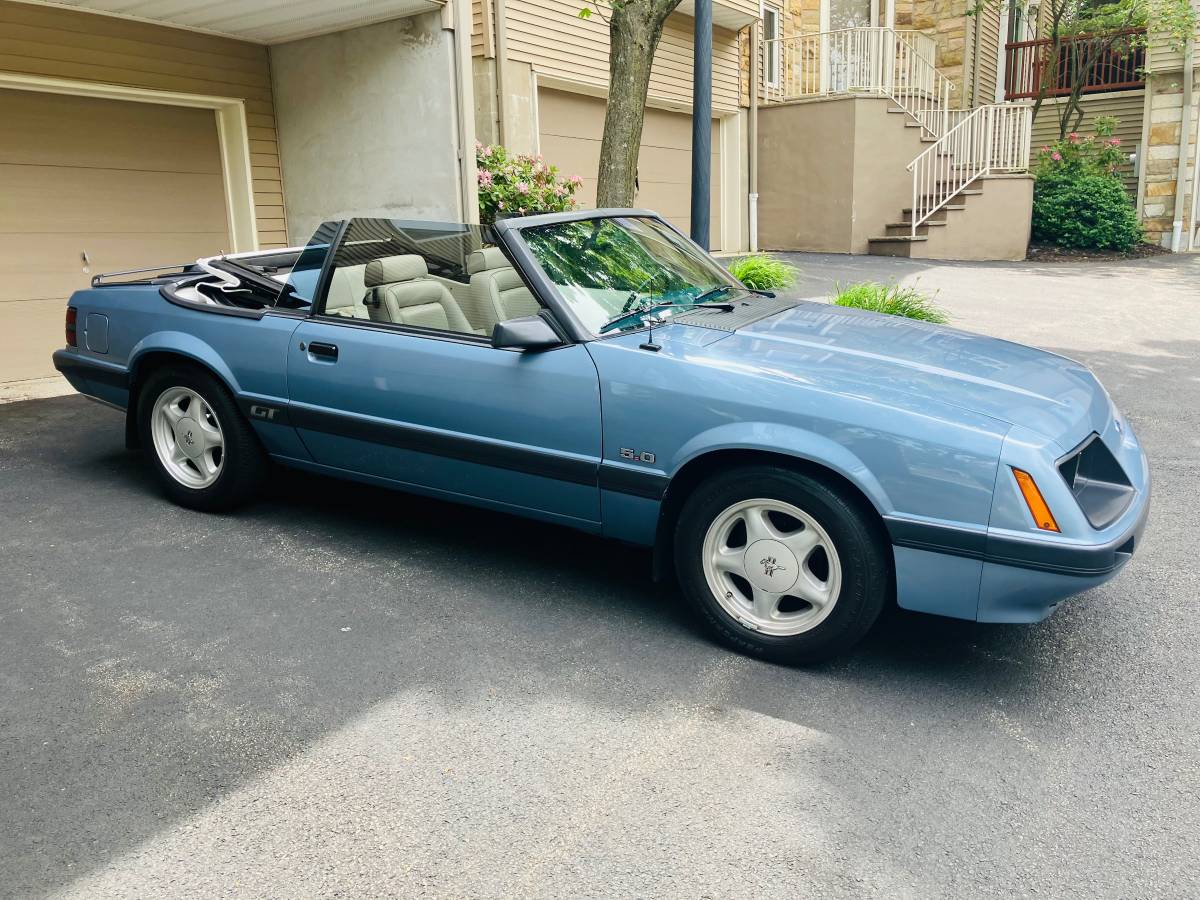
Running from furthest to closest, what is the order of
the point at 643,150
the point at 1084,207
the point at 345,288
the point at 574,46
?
the point at 1084,207
the point at 643,150
the point at 574,46
the point at 345,288

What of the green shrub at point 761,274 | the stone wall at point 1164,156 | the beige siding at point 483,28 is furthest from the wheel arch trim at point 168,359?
the stone wall at point 1164,156

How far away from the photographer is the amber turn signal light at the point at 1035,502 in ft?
9.90

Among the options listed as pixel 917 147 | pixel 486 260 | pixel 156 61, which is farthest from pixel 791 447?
pixel 917 147

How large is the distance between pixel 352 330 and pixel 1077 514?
9.72ft

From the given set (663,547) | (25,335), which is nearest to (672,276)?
(663,547)

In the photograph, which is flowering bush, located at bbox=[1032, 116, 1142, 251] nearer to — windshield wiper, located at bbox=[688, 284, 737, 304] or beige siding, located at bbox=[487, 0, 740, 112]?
beige siding, located at bbox=[487, 0, 740, 112]

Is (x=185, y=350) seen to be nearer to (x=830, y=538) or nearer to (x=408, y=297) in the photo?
(x=408, y=297)

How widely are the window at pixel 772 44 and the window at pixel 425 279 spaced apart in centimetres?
1510

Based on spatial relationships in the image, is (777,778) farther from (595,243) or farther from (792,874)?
(595,243)

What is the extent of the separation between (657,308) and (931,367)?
3.60 ft

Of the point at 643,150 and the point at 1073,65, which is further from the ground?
the point at 1073,65

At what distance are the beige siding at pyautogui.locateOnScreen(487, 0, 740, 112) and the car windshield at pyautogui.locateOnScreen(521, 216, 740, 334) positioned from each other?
26.7 ft

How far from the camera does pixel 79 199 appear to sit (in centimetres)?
882

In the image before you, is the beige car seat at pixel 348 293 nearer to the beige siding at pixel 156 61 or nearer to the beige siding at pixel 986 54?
the beige siding at pixel 156 61
